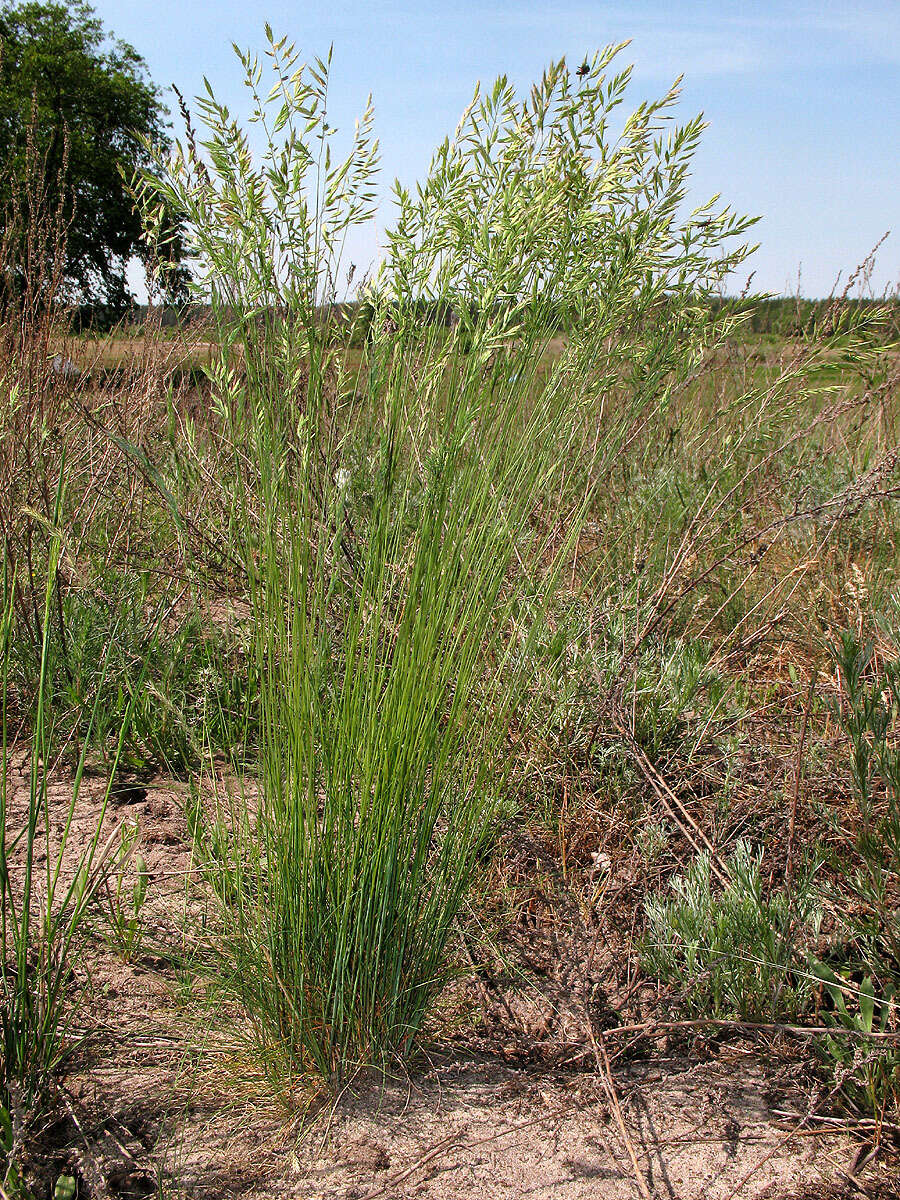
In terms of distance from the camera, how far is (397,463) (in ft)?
4.84

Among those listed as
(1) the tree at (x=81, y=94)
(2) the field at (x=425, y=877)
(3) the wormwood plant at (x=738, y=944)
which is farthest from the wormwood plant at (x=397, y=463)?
(1) the tree at (x=81, y=94)

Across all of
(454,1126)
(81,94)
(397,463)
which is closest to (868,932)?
(454,1126)

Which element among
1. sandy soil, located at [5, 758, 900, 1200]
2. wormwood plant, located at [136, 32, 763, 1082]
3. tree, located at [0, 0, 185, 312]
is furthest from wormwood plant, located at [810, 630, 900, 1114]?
tree, located at [0, 0, 185, 312]

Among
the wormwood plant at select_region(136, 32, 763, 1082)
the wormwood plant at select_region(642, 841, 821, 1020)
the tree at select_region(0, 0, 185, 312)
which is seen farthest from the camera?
the tree at select_region(0, 0, 185, 312)

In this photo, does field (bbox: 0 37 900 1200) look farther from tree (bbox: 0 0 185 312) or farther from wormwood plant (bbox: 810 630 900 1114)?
tree (bbox: 0 0 185 312)

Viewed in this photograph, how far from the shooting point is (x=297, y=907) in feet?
4.71

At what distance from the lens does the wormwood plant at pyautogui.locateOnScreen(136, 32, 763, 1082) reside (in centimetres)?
126

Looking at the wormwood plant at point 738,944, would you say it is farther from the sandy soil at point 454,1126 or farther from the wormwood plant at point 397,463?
the wormwood plant at point 397,463

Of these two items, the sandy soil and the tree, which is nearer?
the sandy soil

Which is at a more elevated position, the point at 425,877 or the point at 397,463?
the point at 397,463

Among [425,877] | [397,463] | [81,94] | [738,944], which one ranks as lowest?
[738,944]

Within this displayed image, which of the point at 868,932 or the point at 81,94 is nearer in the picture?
the point at 868,932

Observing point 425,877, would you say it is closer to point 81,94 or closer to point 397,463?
point 397,463

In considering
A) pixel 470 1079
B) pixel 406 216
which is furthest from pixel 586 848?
pixel 406 216
